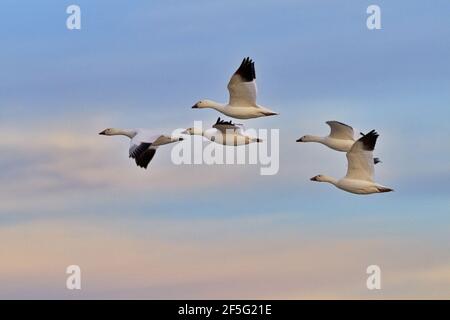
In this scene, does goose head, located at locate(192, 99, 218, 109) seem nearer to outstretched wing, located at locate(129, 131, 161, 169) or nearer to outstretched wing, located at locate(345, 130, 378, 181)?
outstretched wing, located at locate(129, 131, 161, 169)

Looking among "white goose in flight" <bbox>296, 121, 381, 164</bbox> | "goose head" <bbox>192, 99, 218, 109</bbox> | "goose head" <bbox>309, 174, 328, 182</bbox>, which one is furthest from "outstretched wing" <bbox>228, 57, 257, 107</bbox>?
"white goose in flight" <bbox>296, 121, 381, 164</bbox>

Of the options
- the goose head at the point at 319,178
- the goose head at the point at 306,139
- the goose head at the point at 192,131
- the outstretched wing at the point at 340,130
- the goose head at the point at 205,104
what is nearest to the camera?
the goose head at the point at 205,104

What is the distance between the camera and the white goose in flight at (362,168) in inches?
890

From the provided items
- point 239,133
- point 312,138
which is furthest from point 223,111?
point 312,138

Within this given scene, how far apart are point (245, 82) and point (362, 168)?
269 centimetres

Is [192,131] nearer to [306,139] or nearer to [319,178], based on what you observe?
[306,139]

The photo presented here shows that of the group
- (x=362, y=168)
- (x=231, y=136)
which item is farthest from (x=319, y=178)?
(x=231, y=136)

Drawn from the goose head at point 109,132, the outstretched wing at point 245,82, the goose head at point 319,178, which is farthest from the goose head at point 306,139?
the goose head at point 109,132

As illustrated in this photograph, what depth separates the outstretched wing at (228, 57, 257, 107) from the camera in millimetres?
22953

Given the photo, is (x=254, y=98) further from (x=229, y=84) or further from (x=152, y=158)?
(x=152, y=158)

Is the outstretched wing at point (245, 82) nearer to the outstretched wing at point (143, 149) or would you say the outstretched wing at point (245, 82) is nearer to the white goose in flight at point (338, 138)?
the outstretched wing at point (143, 149)

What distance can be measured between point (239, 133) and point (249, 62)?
4.42 feet

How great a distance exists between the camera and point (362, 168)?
74.9ft

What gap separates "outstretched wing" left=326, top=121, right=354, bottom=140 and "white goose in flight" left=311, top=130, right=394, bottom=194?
4.76ft
